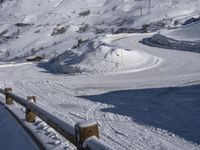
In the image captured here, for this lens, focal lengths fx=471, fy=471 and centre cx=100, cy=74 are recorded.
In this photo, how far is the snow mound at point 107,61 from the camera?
2831cm

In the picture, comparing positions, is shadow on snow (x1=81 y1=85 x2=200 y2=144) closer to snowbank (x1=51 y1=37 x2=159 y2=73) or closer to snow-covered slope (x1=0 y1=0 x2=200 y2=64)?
snowbank (x1=51 y1=37 x2=159 y2=73)

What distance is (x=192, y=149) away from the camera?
9.90 m

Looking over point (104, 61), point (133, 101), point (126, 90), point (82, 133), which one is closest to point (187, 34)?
point (104, 61)

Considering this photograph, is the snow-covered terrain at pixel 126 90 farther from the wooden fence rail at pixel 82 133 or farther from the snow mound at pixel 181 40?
the wooden fence rail at pixel 82 133

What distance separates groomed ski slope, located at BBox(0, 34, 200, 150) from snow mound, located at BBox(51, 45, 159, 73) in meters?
1.23

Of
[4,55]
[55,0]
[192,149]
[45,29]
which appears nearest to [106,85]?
[192,149]

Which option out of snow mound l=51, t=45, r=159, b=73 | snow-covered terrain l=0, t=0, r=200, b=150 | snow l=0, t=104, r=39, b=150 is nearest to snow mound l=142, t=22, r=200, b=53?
snow-covered terrain l=0, t=0, r=200, b=150

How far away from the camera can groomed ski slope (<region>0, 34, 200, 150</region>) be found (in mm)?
11078

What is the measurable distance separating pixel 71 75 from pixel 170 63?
5893 mm

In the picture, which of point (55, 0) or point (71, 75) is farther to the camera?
point (55, 0)

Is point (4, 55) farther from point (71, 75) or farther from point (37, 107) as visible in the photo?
point (37, 107)

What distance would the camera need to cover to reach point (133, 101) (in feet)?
53.4

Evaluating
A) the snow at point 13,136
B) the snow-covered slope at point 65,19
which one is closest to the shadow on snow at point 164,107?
the snow at point 13,136

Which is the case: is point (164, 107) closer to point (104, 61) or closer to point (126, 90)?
point (126, 90)
